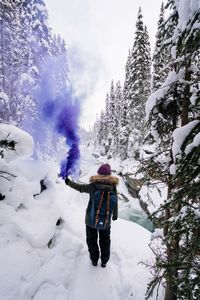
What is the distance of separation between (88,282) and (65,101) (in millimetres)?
5449

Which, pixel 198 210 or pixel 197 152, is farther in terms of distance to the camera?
pixel 198 210

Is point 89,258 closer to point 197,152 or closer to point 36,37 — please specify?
point 197,152

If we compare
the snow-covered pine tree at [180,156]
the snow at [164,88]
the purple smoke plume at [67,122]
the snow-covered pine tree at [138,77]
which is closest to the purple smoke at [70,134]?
the purple smoke plume at [67,122]

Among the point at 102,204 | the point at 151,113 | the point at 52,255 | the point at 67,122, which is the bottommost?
the point at 52,255

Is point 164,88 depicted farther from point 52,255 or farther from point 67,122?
point 52,255

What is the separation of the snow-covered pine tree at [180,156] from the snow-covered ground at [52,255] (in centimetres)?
85

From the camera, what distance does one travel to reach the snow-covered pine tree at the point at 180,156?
2.76 m

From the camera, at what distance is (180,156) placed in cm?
299

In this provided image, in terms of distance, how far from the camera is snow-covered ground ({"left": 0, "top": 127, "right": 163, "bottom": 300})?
4.30m

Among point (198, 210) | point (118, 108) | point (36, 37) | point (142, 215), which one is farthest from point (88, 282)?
point (118, 108)

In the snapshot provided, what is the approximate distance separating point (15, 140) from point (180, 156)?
14.2 ft

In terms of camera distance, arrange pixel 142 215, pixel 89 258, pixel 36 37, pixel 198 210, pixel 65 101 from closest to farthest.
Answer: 1. pixel 198 210
2. pixel 89 258
3. pixel 65 101
4. pixel 142 215
5. pixel 36 37

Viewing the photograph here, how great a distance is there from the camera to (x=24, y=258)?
4.68 m

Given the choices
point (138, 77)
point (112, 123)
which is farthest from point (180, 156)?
point (112, 123)
